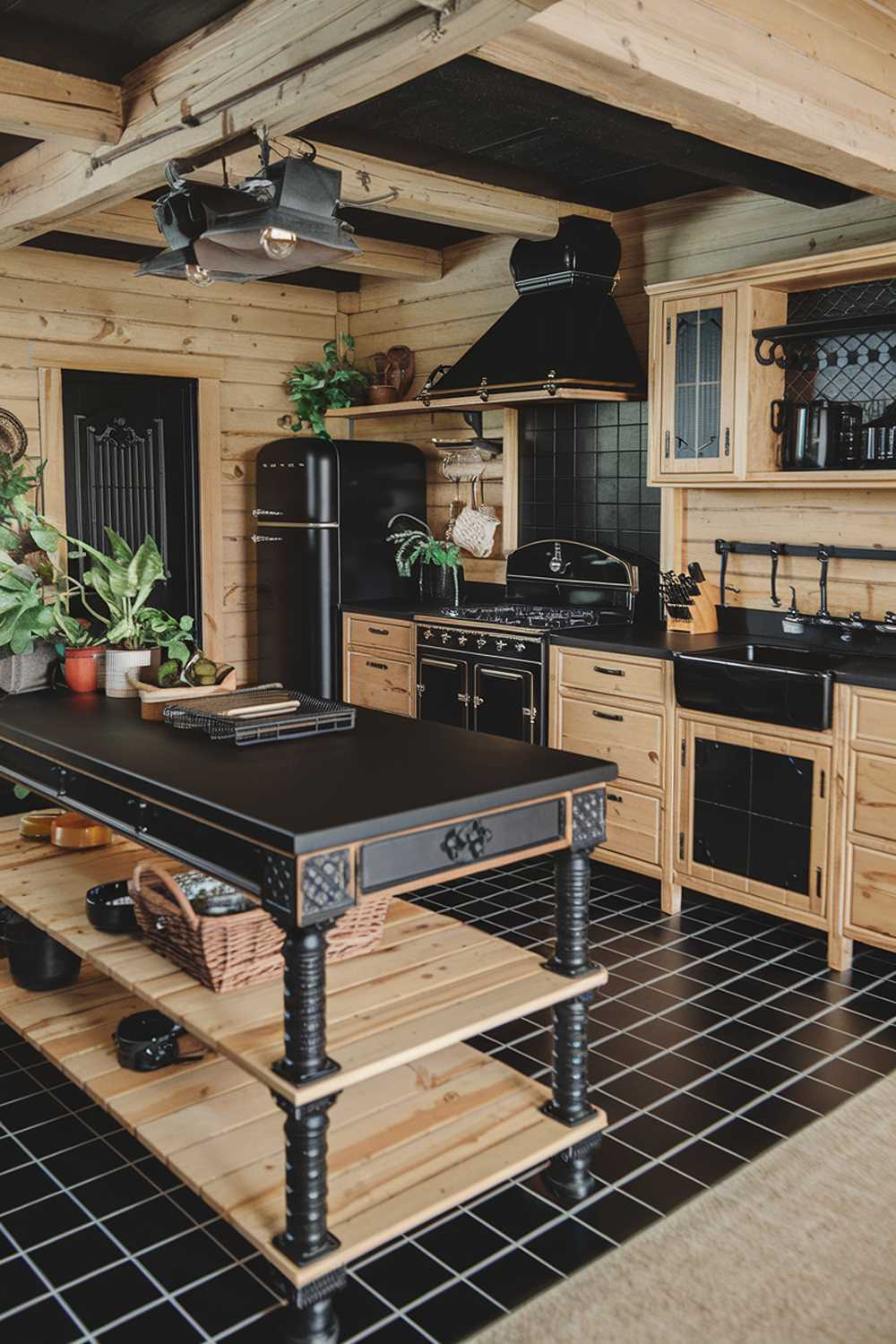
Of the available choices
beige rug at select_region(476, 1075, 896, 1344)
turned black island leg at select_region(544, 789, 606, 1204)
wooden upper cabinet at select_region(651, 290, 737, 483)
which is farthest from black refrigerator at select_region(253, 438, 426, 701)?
beige rug at select_region(476, 1075, 896, 1344)

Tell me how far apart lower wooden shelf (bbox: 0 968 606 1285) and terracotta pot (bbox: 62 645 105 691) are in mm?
1023

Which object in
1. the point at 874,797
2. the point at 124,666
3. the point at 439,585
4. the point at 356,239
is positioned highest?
the point at 356,239

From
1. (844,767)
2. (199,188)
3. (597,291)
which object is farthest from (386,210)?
(844,767)

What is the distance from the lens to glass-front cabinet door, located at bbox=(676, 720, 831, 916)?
3.89 meters

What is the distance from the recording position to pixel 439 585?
242 inches

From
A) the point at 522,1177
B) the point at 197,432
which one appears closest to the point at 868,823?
the point at 522,1177

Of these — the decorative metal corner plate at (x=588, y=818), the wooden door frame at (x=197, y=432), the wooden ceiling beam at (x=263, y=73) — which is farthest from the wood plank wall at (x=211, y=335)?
the decorative metal corner plate at (x=588, y=818)

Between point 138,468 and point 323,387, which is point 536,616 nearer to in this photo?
point 323,387

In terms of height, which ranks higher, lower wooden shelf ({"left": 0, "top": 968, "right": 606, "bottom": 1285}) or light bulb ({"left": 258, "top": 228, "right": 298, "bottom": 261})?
light bulb ({"left": 258, "top": 228, "right": 298, "bottom": 261})

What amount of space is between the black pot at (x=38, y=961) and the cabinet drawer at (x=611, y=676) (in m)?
2.24

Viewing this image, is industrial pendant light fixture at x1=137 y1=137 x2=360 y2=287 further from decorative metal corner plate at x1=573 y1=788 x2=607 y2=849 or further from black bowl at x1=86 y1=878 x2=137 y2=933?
black bowl at x1=86 y1=878 x2=137 y2=933

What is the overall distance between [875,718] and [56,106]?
10.2 ft

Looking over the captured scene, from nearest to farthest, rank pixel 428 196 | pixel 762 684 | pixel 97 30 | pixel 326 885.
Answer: pixel 326 885, pixel 97 30, pixel 762 684, pixel 428 196

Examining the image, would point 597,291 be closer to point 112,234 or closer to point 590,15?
point 112,234
